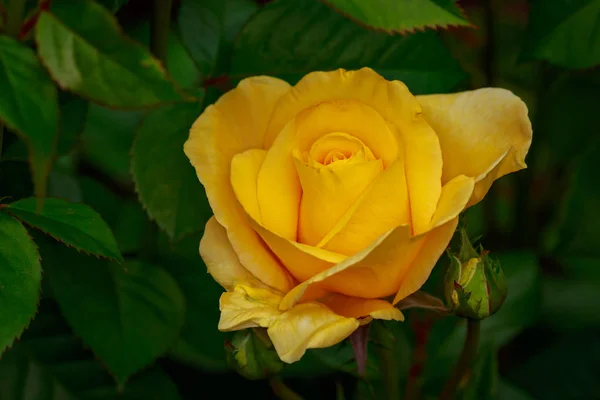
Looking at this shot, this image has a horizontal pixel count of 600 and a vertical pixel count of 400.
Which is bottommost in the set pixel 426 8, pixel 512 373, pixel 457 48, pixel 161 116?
pixel 512 373

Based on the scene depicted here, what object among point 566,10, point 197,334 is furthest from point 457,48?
point 197,334

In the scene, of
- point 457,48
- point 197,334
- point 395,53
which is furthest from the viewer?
point 457,48

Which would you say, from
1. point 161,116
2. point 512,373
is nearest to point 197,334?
point 161,116

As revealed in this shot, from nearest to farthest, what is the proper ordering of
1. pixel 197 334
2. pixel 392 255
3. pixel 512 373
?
pixel 392 255
pixel 197 334
pixel 512 373

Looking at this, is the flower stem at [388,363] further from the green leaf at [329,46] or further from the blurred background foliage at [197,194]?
the green leaf at [329,46]

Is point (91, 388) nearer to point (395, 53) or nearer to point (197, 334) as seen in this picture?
point (197, 334)

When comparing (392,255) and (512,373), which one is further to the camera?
(512,373)

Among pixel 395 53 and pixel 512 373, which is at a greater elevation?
pixel 395 53

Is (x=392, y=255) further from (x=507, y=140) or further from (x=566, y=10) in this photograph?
(x=566, y=10)
